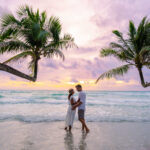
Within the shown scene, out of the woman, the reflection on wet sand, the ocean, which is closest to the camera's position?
the reflection on wet sand

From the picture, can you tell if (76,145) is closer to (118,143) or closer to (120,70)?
(118,143)

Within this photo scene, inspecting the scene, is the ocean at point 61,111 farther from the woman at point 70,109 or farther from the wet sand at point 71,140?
the woman at point 70,109

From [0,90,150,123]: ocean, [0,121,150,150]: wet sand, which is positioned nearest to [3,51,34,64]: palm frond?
[0,121,150,150]: wet sand

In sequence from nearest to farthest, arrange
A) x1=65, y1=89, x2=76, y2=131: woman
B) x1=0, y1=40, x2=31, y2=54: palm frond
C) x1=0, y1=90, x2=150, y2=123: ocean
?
x1=0, y1=40, x2=31, y2=54: palm frond → x1=65, y1=89, x2=76, y2=131: woman → x1=0, y1=90, x2=150, y2=123: ocean

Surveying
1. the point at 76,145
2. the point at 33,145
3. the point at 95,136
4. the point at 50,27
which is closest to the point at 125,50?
the point at 50,27

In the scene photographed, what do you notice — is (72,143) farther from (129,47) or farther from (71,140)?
(129,47)

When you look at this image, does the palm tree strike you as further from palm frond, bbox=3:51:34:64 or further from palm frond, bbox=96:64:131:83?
palm frond, bbox=96:64:131:83

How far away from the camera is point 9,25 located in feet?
20.1

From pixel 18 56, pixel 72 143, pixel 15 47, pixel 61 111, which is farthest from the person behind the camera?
pixel 61 111

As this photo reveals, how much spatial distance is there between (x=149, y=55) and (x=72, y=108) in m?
4.59

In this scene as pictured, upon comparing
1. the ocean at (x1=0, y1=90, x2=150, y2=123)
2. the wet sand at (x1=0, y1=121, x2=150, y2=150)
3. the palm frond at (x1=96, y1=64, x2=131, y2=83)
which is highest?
the palm frond at (x1=96, y1=64, x2=131, y2=83)

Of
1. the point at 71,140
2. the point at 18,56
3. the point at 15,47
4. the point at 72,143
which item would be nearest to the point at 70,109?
the point at 71,140

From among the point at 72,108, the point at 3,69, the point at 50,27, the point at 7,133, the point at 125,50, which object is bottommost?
the point at 7,133

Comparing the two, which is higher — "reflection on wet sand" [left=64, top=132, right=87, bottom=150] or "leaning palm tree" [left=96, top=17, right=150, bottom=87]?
"leaning palm tree" [left=96, top=17, right=150, bottom=87]
